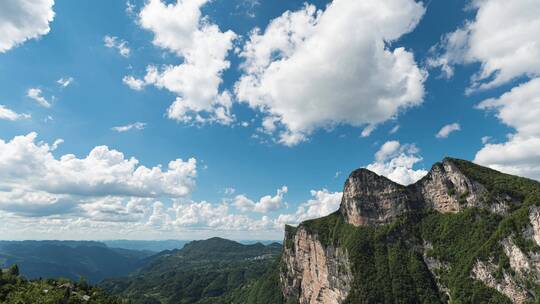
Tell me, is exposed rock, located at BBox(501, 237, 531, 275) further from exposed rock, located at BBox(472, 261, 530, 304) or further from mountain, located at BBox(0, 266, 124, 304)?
mountain, located at BBox(0, 266, 124, 304)

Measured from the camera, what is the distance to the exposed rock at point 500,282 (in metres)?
142

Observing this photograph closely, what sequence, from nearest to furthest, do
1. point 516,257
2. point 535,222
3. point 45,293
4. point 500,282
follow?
point 45,293, point 535,222, point 516,257, point 500,282

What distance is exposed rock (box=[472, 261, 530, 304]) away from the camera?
14212cm

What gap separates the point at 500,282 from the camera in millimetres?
151750

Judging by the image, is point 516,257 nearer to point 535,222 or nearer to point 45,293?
point 535,222

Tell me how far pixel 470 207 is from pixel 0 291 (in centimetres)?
21306

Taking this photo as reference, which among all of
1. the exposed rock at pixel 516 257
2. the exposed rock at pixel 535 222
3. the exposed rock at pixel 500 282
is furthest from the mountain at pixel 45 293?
the exposed rock at pixel 535 222

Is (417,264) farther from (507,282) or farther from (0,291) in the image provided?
(0,291)

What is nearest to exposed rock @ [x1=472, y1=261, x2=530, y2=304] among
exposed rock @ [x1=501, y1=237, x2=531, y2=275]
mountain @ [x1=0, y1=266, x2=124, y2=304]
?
exposed rock @ [x1=501, y1=237, x2=531, y2=275]

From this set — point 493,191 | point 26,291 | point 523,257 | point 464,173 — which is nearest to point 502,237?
point 523,257

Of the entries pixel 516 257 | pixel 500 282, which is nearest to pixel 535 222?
pixel 516 257

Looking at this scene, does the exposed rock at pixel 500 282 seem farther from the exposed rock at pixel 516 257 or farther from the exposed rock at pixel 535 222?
the exposed rock at pixel 535 222

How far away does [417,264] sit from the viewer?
19988 cm

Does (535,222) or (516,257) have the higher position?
(535,222)
